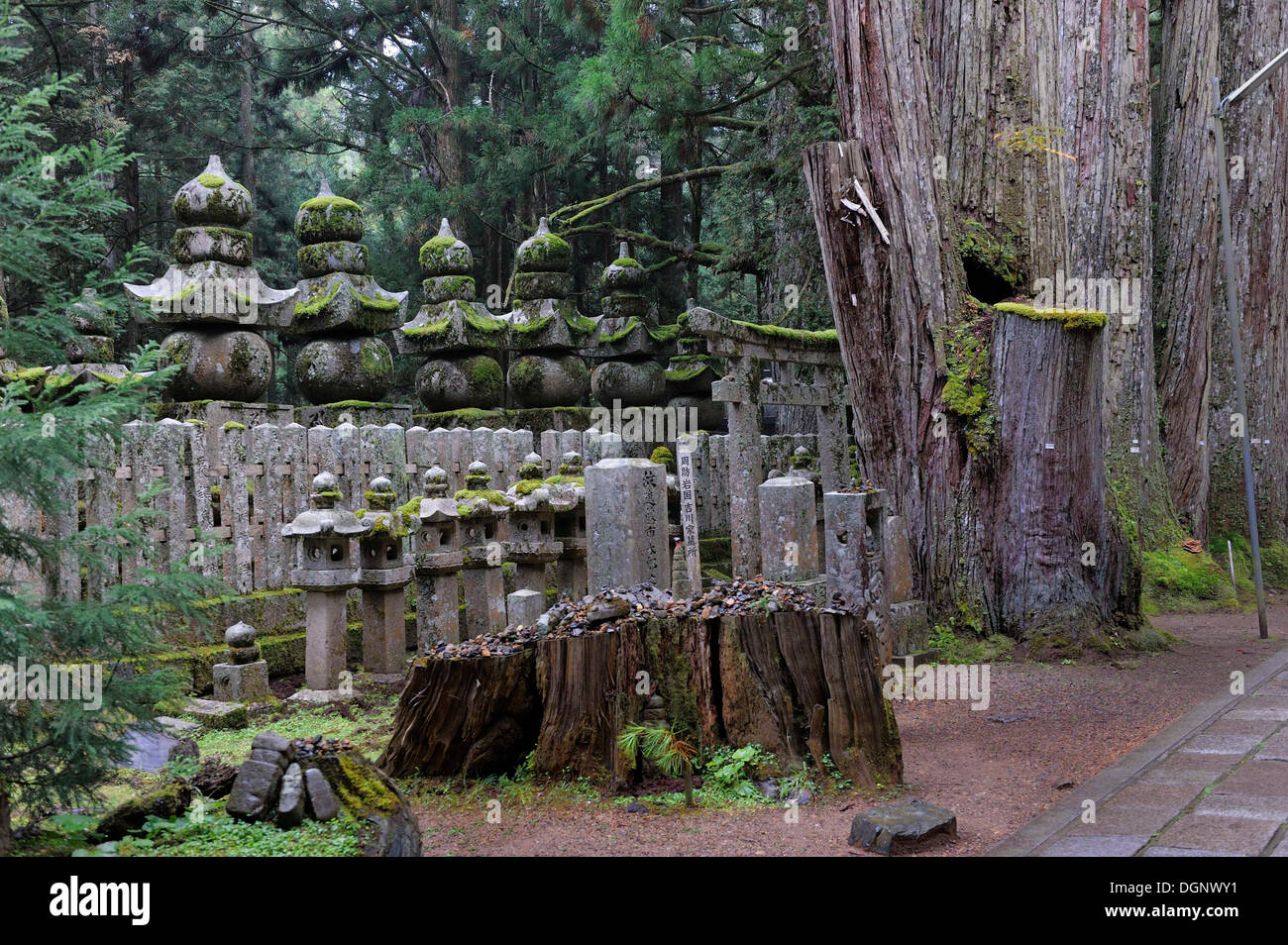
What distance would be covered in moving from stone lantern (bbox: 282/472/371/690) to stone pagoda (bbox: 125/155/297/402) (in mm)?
3086

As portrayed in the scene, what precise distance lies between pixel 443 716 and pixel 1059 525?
494 cm

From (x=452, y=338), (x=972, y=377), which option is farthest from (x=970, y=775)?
(x=452, y=338)

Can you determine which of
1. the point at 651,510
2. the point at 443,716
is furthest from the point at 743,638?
the point at 651,510

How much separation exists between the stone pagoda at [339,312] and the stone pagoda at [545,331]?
6.89 feet

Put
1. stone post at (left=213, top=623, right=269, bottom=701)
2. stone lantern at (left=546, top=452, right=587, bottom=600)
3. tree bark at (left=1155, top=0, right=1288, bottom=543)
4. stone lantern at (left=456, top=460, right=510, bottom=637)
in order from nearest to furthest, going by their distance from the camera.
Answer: stone post at (left=213, top=623, right=269, bottom=701) → stone lantern at (left=456, top=460, right=510, bottom=637) → stone lantern at (left=546, top=452, right=587, bottom=600) → tree bark at (left=1155, top=0, right=1288, bottom=543)

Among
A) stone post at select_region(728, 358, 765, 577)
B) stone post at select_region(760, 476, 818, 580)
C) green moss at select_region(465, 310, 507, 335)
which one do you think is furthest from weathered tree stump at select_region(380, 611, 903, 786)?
green moss at select_region(465, 310, 507, 335)

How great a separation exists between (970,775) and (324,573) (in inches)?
167

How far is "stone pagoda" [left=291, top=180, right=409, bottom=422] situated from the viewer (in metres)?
10.7

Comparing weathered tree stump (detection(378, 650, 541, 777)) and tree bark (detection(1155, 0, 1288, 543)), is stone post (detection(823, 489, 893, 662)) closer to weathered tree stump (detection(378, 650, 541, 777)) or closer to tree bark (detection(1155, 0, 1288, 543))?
weathered tree stump (detection(378, 650, 541, 777))

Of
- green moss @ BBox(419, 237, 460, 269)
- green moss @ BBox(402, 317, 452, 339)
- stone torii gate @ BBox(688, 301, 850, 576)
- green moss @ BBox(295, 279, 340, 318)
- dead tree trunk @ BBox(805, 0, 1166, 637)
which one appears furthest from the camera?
green moss @ BBox(419, 237, 460, 269)

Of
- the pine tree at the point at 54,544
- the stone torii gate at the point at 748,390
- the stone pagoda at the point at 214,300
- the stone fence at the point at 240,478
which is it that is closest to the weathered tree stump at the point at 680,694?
the pine tree at the point at 54,544

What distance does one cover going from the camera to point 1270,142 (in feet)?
40.9

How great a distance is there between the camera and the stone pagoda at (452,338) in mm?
12195

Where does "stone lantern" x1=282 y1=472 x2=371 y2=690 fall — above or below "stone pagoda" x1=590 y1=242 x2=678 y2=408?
below
